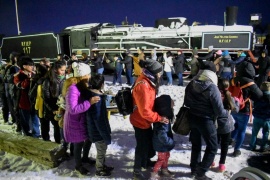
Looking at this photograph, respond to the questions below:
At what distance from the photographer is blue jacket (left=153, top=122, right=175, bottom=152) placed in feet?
10.1

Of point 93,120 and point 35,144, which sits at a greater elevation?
point 93,120

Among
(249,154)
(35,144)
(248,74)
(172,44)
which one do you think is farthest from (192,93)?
(172,44)

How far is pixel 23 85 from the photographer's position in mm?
4602

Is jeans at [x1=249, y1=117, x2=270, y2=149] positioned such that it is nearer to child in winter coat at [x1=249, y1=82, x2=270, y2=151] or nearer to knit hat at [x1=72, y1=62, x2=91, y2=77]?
child in winter coat at [x1=249, y1=82, x2=270, y2=151]

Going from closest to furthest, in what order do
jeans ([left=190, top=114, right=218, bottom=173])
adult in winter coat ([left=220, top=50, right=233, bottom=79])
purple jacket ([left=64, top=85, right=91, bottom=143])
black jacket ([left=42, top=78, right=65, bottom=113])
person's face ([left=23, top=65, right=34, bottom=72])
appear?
jeans ([left=190, top=114, right=218, bottom=173]) → purple jacket ([left=64, top=85, right=91, bottom=143]) → black jacket ([left=42, top=78, right=65, bottom=113]) → person's face ([left=23, top=65, right=34, bottom=72]) → adult in winter coat ([left=220, top=50, right=233, bottom=79])

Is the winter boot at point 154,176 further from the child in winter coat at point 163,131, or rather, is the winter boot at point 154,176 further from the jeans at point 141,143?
the jeans at point 141,143

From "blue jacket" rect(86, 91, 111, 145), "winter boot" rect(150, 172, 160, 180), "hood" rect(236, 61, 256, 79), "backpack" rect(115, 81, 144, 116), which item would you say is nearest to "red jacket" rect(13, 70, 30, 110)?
"blue jacket" rect(86, 91, 111, 145)

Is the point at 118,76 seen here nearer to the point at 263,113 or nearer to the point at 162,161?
the point at 263,113

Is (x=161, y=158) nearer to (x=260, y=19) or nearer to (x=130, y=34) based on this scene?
(x=130, y=34)

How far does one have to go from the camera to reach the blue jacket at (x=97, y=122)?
3.12 meters

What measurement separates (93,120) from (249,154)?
264 centimetres

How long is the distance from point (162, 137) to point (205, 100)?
2.30 feet

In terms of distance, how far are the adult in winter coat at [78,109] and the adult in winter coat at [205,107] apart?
1.20 meters

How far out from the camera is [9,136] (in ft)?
14.2
